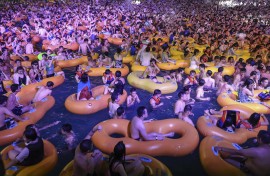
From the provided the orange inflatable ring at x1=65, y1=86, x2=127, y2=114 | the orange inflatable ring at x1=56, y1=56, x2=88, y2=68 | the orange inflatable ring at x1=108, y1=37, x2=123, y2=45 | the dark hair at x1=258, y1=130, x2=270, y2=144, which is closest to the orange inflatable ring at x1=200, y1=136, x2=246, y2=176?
the dark hair at x1=258, y1=130, x2=270, y2=144

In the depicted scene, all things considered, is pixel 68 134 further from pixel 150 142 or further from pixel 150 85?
pixel 150 85

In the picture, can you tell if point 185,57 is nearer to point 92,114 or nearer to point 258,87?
point 258,87

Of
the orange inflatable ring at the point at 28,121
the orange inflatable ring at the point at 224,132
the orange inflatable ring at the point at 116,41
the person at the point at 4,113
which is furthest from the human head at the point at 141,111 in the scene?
the orange inflatable ring at the point at 116,41

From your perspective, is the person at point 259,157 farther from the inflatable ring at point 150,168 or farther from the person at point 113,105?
the person at point 113,105

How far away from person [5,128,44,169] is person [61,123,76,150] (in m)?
0.54

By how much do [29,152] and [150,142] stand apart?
2.20 metres

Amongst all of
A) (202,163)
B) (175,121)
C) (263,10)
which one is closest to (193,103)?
(175,121)

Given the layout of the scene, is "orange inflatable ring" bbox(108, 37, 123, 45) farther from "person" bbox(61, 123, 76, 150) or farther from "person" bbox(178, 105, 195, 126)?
"person" bbox(61, 123, 76, 150)

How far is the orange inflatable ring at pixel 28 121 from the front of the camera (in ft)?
17.0

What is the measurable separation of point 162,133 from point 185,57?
5486mm

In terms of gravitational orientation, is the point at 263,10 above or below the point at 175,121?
above

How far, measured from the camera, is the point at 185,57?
10.3 metres

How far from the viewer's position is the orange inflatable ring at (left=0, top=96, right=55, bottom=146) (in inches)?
204

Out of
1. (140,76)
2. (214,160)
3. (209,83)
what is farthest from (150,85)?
(214,160)
